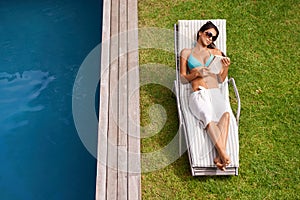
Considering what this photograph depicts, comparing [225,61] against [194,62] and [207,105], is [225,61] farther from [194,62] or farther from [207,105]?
[207,105]

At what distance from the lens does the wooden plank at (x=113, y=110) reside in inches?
188

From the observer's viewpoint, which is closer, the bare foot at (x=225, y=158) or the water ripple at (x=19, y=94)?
the bare foot at (x=225, y=158)

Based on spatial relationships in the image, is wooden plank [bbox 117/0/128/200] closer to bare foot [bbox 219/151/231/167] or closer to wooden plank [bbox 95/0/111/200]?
wooden plank [bbox 95/0/111/200]

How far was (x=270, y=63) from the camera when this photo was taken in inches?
233

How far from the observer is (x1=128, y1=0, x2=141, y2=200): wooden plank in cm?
482

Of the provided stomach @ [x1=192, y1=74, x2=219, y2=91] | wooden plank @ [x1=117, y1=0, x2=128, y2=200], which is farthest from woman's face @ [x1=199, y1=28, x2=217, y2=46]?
wooden plank @ [x1=117, y1=0, x2=128, y2=200]

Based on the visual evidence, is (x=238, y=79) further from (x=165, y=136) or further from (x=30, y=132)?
(x=30, y=132)

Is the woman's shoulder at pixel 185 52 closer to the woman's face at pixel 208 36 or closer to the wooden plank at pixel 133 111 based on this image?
the woman's face at pixel 208 36

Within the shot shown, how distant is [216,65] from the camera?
5.18 metres

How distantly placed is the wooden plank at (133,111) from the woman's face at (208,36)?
91 centimetres

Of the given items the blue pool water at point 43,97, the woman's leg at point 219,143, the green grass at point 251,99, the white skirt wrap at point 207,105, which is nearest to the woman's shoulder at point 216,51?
the white skirt wrap at point 207,105

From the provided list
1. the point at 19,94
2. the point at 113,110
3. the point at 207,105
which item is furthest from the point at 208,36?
the point at 19,94

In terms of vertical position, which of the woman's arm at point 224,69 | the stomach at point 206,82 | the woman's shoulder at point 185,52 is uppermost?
the woman's shoulder at point 185,52

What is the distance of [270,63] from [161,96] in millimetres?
1399
